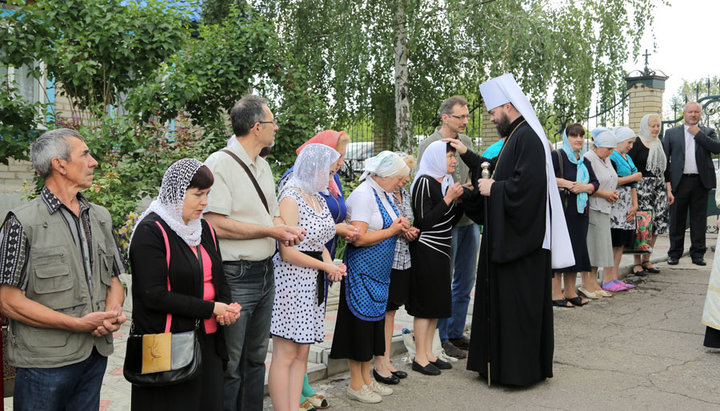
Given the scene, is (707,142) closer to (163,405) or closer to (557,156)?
(557,156)

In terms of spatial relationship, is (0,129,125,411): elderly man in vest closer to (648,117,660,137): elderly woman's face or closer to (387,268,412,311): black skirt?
(387,268,412,311): black skirt

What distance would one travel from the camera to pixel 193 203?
3.24 meters

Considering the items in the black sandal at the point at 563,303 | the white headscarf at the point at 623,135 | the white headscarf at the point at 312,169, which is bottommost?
the black sandal at the point at 563,303

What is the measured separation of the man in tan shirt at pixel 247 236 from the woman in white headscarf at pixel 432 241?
1.63 meters

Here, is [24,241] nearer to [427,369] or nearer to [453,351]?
[427,369]

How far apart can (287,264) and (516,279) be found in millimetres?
1944

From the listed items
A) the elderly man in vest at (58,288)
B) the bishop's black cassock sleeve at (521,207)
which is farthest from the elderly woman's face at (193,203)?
the bishop's black cassock sleeve at (521,207)

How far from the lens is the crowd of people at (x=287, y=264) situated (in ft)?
9.83

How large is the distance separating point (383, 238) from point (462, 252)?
62.5 inches

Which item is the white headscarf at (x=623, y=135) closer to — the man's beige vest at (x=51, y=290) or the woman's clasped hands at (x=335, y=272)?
the woman's clasped hands at (x=335, y=272)

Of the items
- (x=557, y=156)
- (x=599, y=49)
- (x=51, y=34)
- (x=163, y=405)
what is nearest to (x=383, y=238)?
(x=163, y=405)

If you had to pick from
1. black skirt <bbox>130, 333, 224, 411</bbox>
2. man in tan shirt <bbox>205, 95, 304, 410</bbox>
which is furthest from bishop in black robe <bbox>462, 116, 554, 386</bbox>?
black skirt <bbox>130, 333, 224, 411</bbox>

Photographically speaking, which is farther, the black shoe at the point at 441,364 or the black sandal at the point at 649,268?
the black sandal at the point at 649,268

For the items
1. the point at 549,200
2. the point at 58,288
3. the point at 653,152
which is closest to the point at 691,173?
the point at 653,152
